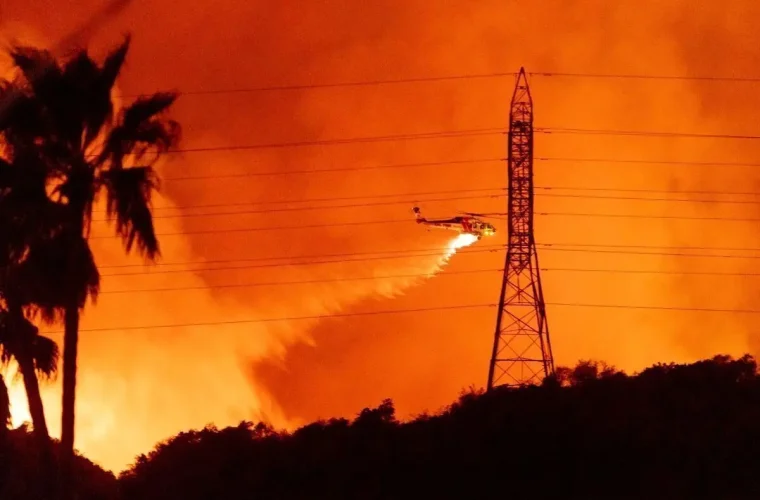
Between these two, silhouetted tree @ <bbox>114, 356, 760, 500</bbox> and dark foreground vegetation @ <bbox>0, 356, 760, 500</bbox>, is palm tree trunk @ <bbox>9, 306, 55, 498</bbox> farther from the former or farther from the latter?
silhouetted tree @ <bbox>114, 356, 760, 500</bbox>

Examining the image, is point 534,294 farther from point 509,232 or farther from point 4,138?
point 4,138

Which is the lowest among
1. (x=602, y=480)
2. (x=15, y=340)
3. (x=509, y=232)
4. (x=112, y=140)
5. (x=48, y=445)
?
(x=602, y=480)

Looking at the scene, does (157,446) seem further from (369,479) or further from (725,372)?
(725,372)

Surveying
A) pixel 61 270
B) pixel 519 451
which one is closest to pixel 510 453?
pixel 519 451

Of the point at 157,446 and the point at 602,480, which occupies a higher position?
the point at 157,446

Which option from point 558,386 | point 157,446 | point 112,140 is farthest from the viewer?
point 157,446

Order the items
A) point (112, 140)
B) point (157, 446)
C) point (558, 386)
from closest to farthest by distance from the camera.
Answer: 1. point (112, 140)
2. point (558, 386)
3. point (157, 446)

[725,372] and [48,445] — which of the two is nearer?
[48,445]

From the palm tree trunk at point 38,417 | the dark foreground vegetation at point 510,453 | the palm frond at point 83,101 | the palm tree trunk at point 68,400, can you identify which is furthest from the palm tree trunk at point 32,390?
the palm frond at point 83,101

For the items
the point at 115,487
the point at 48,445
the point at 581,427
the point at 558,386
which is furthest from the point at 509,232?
the point at 48,445
